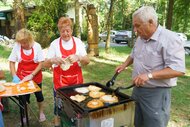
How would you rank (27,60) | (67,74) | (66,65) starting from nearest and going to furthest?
1. (66,65)
2. (67,74)
3. (27,60)

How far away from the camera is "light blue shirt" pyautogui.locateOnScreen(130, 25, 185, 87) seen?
7.33 ft

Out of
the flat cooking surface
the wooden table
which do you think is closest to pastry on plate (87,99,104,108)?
the flat cooking surface

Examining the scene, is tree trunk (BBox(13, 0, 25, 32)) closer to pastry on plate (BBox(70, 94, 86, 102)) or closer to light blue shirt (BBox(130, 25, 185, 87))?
pastry on plate (BBox(70, 94, 86, 102))

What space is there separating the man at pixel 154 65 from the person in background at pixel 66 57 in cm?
80

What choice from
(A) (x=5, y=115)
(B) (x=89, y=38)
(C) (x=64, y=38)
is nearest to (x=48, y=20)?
(B) (x=89, y=38)

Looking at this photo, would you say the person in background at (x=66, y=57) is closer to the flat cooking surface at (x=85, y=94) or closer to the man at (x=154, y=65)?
the flat cooking surface at (x=85, y=94)

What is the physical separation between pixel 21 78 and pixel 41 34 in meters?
11.1

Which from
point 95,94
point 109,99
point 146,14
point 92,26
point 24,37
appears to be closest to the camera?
point 146,14

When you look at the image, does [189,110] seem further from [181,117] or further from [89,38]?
[89,38]

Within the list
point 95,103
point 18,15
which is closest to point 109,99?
point 95,103

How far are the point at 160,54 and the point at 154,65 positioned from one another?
13 cm

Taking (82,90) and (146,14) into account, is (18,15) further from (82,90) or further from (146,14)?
(146,14)

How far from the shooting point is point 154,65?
2.39m

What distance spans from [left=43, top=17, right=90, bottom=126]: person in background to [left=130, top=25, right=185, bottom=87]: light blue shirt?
0.81 metres
